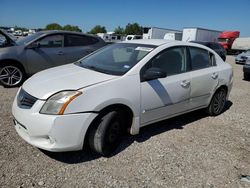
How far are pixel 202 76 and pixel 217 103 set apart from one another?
1.02 m

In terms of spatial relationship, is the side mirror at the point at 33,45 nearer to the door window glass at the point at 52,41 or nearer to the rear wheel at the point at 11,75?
the door window glass at the point at 52,41

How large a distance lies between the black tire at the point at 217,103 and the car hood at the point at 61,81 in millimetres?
2556

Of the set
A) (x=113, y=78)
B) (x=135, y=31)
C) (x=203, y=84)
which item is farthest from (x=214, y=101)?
(x=135, y=31)

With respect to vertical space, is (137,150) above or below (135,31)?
above

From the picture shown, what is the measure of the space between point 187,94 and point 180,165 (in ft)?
4.35

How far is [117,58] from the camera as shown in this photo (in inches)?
149

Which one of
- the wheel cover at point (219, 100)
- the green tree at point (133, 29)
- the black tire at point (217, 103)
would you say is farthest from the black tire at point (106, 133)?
the green tree at point (133, 29)

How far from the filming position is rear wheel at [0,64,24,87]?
6.12 meters

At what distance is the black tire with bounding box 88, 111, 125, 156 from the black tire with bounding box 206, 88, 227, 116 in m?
2.35

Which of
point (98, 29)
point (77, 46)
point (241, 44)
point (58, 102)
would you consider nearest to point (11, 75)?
point (77, 46)

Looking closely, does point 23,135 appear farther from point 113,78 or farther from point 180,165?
point 180,165

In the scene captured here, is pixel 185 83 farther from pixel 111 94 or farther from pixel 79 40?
pixel 79 40

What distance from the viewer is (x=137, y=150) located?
3348 millimetres

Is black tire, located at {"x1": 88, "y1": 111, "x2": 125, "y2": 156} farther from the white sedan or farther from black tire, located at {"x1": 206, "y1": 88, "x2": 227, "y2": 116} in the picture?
black tire, located at {"x1": 206, "y1": 88, "x2": 227, "y2": 116}
